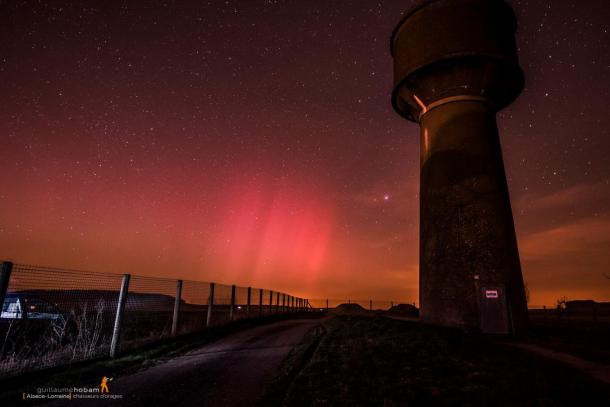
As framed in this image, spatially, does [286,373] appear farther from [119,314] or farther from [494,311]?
[494,311]

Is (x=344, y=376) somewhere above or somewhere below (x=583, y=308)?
below

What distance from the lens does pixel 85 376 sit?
5391mm

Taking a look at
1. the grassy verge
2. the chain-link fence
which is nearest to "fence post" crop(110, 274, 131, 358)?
the chain-link fence

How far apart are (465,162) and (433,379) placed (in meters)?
9.14

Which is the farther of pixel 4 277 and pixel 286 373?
pixel 286 373

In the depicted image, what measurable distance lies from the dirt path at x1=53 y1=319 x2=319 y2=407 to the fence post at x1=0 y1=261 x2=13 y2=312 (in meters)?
1.96

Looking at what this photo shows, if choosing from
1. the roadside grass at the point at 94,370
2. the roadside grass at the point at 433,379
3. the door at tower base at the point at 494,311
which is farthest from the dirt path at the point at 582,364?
the roadside grass at the point at 94,370

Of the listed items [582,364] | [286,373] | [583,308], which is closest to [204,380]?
[286,373]

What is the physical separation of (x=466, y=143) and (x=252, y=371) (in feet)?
34.4

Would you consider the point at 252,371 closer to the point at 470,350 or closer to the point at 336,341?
the point at 336,341

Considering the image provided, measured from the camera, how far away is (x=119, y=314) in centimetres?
712

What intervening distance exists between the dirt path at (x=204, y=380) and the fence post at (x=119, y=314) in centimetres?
120

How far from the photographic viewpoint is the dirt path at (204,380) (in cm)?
427

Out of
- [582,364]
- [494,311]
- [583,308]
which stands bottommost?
[582,364]
